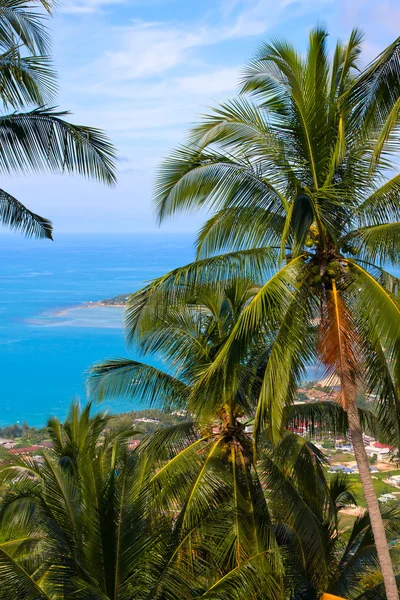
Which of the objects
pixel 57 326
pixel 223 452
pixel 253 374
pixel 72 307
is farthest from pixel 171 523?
pixel 72 307

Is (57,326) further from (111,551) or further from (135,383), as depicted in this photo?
(111,551)

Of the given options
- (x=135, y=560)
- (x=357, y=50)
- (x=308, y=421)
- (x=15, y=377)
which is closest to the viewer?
(x=135, y=560)

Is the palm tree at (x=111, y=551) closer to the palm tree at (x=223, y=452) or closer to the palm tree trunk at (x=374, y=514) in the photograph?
the palm tree at (x=223, y=452)

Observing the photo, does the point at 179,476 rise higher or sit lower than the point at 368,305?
lower

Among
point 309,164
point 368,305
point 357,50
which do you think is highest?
point 357,50

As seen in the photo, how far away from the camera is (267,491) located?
26.9ft

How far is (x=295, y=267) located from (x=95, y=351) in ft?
142

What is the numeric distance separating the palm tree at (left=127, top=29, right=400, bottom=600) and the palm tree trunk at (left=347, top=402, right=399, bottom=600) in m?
0.01

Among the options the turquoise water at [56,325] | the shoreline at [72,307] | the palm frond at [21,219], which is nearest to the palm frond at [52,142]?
the palm frond at [21,219]

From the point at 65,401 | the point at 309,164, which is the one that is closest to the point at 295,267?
the point at 309,164

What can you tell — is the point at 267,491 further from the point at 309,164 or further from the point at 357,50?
the point at 357,50

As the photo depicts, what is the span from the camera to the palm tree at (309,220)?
6.32m

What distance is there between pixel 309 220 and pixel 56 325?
56387mm

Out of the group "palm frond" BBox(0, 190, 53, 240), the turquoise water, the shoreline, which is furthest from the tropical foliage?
the shoreline
